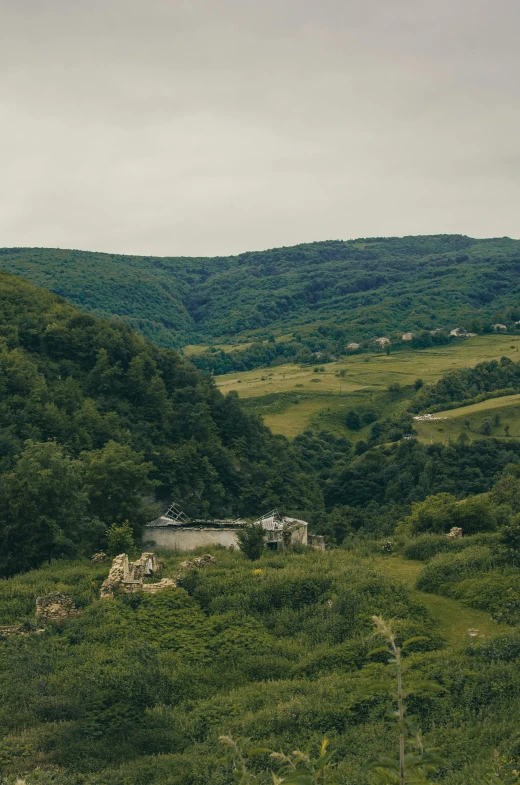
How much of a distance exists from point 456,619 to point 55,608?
31.8 feet

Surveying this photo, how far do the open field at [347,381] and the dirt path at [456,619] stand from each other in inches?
2065

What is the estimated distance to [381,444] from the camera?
7588cm

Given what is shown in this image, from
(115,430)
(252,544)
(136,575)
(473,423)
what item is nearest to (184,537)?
(252,544)

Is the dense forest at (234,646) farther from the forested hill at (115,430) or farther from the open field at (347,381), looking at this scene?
the open field at (347,381)

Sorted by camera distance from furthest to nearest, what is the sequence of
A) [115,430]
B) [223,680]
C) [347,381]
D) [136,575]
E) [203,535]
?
[347,381] → [115,430] → [203,535] → [136,575] → [223,680]

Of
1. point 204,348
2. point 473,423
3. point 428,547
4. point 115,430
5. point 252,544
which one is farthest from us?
point 204,348

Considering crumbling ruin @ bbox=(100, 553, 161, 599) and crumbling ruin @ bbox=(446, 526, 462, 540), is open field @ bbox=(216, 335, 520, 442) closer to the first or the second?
crumbling ruin @ bbox=(446, 526, 462, 540)

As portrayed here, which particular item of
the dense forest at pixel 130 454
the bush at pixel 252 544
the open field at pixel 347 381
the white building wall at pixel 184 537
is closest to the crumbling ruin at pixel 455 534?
the bush at pixel 252 544

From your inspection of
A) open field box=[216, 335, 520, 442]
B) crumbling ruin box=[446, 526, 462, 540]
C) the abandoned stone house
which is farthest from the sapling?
open field box=[216, 335, 520, 442]

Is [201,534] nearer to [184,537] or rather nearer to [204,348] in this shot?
[184,537]

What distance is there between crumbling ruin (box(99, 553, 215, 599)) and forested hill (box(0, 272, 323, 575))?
5.01m

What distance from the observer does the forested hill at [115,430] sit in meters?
31.3

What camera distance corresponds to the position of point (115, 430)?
43438 mm

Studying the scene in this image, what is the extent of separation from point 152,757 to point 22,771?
210 cm
